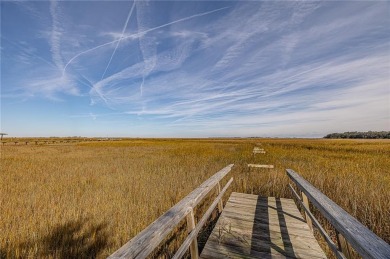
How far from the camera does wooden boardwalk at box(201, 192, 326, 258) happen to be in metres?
2.96

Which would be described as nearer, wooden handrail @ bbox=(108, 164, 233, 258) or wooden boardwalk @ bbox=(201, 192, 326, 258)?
wooden handrail @ bbox=(108, 164, 233, 258)

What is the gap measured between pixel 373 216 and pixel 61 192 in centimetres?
839

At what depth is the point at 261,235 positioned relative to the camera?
11.5ft

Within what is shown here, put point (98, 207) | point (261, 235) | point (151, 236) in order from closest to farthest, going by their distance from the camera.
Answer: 1. point (151, 236)
2. point (261, 235)
3. point (98, 207)

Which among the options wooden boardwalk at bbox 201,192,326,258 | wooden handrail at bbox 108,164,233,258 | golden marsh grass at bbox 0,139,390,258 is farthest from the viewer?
golden marsh grass at bbox 0,139,390,258

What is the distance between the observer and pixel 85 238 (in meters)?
3.53

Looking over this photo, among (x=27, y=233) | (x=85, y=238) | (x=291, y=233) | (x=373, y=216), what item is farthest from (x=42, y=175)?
(x=373, y=216)

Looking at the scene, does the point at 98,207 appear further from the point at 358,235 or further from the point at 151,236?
the point at 358,235

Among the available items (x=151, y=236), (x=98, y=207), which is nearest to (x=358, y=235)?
(x=151, y=236)

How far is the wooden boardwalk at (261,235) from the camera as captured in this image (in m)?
2.96

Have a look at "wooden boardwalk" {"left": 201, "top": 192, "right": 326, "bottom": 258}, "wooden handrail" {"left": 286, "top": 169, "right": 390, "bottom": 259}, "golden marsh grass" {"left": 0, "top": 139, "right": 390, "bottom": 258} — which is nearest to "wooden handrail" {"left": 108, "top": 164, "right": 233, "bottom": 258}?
"wooden boardwalk" {"left": 201, "top": 192, "right": 326, "bottom": 258}

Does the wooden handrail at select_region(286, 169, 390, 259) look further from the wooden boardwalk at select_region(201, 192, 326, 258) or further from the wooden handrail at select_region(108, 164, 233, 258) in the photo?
the wooden handrail at select_region(108, 164, 233, 258)

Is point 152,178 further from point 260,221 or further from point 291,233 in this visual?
point 291,233

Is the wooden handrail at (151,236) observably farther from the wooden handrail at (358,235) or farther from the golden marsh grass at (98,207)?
the golden marsh grass at (98,207)
